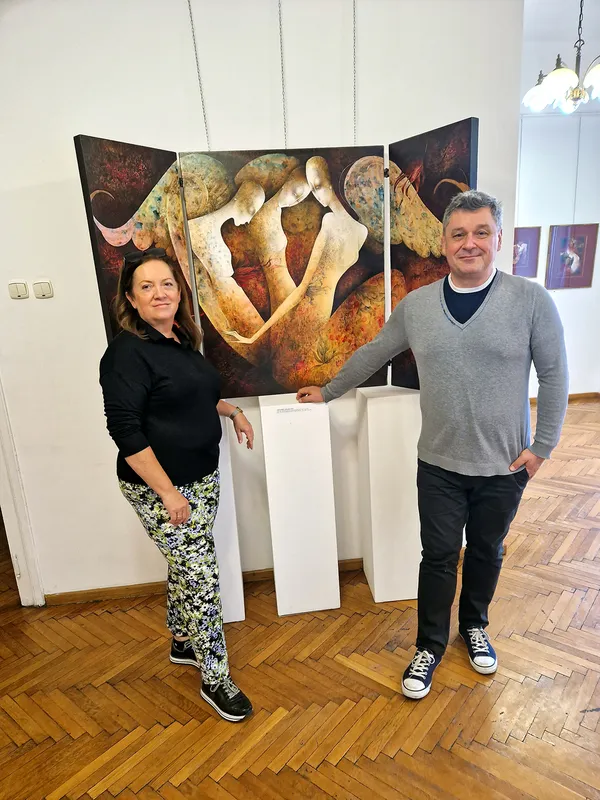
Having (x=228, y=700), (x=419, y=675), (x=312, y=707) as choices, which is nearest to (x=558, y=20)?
(x=419, y=675)

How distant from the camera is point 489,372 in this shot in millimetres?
1749

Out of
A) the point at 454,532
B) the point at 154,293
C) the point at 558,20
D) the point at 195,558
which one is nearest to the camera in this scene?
the point at 154,293

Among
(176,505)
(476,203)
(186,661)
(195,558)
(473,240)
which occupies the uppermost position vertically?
(476,203)

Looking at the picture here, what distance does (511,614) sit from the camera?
2.41 meters

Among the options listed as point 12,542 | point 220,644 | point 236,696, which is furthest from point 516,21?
point 12,542

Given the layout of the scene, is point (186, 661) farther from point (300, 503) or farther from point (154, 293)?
point (154, 293)

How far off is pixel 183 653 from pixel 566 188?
5443mm

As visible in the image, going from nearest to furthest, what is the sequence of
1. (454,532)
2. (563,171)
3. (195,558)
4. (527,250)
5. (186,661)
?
(195,558) < (454,532) < (186,661) < (563,171) < (527,250)

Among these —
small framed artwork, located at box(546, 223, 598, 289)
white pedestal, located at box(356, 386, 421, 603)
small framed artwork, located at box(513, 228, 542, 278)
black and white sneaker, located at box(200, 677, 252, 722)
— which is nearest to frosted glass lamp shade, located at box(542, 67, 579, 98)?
small framed artwork, located at box(513, 228, 542, 278)

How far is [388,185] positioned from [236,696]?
7.44 feet

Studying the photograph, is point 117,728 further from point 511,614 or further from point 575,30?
point 575,30

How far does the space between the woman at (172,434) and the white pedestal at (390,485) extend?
82cm

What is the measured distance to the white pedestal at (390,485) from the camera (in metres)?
2.39

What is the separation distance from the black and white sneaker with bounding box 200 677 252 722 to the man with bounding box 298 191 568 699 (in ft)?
1.99
